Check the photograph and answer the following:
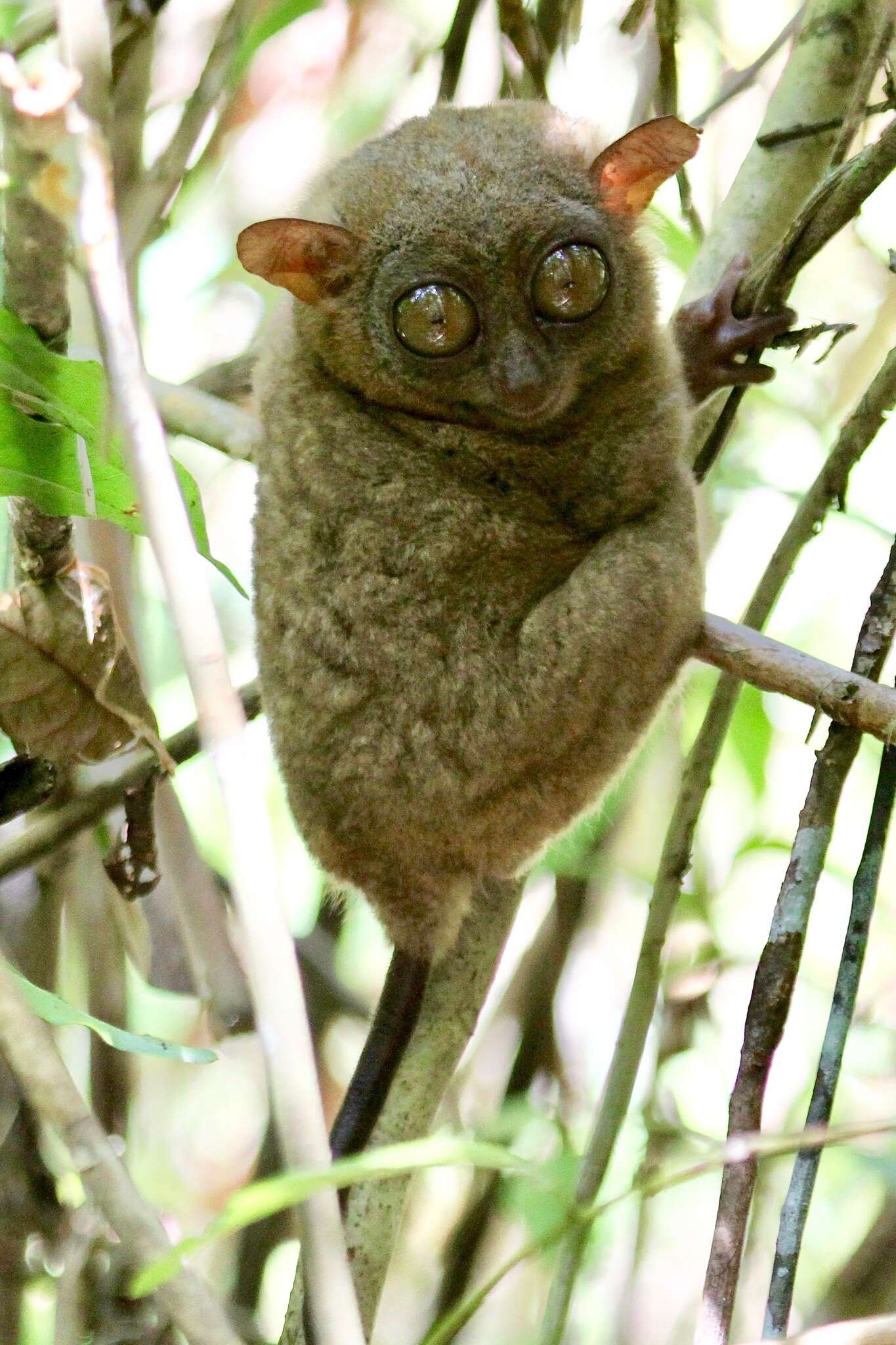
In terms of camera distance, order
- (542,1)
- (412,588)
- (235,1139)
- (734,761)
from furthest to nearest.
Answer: (235,1139)
(734,761)
(542,1)
(412,588)

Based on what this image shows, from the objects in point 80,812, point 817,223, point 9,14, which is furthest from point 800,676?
point 9,14

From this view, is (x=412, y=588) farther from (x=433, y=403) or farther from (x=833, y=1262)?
(x=833, y=1262)

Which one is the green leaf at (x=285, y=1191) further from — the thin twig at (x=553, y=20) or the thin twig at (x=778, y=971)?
the thin twig at (x=553, y=20)

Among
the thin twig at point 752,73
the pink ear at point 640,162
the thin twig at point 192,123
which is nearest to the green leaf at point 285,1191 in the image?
the thin twig at point 192,123

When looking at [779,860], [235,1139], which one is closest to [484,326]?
[779,860]

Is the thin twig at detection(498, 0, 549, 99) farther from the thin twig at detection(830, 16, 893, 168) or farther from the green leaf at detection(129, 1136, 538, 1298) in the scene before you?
the green leaf at detection(129, 1136, 538, 1298)
